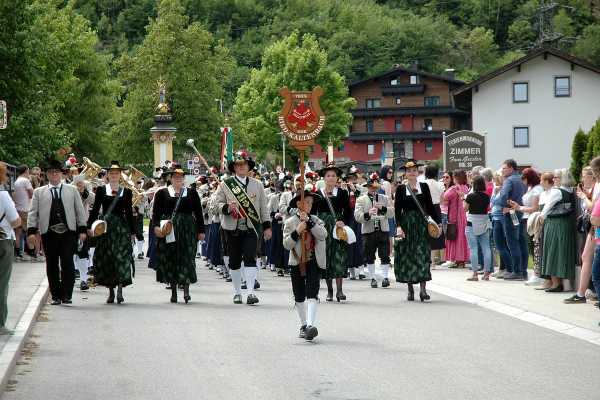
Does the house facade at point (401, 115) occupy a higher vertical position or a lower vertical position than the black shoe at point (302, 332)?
higher

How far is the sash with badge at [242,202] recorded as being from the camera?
16.1 m

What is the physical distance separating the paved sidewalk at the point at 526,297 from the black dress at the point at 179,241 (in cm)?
431

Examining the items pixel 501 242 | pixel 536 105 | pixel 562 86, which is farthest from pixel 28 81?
pixel 562 86

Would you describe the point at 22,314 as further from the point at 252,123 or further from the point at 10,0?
the point at 252,123

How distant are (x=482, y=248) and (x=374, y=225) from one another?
1.99m

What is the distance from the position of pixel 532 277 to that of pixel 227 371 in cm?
979

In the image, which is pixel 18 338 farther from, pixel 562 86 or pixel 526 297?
pixel 562 86

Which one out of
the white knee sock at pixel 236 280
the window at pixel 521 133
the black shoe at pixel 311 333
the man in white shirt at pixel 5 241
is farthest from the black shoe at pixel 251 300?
the window at pixel 521 133

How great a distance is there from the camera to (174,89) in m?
76.1

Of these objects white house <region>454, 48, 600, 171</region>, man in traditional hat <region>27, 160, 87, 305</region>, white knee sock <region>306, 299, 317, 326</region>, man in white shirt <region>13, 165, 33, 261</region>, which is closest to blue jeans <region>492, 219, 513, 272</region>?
man in traditional hat <region>27, 160, 87, 305</region>

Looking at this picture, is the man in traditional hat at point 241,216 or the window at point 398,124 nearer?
the man in traditional hat at point 241,216

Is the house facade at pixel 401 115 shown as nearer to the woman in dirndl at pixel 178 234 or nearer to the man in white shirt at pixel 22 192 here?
the man in white shirt at pixel 22 192

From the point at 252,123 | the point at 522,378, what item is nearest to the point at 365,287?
the point at 522,378

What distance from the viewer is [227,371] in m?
9.81
